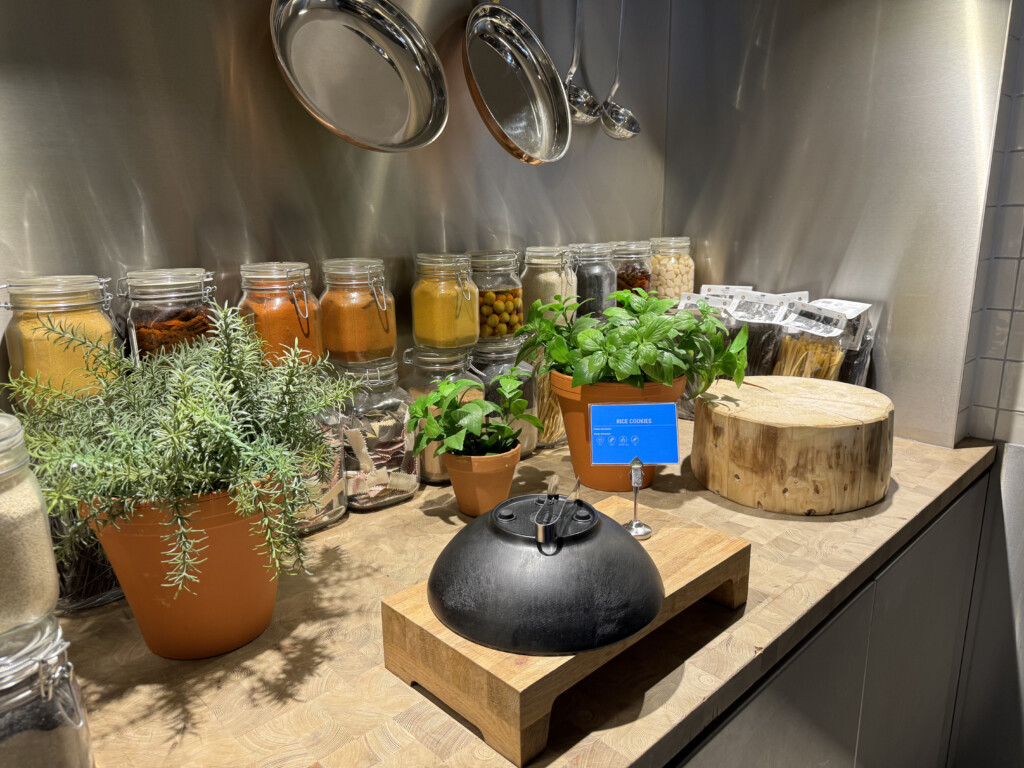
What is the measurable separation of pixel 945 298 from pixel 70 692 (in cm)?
151

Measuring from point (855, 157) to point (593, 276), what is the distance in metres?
0.60

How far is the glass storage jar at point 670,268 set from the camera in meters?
1.70

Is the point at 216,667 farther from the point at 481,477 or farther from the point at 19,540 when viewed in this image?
the point at 481,477

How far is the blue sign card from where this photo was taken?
40.8 inches

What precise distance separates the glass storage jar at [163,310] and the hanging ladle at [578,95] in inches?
34.8

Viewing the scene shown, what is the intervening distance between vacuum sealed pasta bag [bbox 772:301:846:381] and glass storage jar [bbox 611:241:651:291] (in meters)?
0.32

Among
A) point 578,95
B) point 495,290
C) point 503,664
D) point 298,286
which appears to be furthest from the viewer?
point 578,95

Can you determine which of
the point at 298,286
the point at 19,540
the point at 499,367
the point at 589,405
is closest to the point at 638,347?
the point at 589,405

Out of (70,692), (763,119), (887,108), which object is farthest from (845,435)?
(70,692)

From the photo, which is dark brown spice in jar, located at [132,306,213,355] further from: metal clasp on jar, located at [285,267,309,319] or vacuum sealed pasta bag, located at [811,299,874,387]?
vacuum sealed pasta bag, located at [811,299,874,387]

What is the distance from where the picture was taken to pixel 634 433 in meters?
1.04

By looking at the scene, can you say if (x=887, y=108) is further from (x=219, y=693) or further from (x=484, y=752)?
(x=219, y=693)

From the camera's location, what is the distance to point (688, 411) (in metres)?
1.63

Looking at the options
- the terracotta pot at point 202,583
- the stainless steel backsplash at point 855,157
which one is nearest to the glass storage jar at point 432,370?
the terracotta pot at point 202,583
